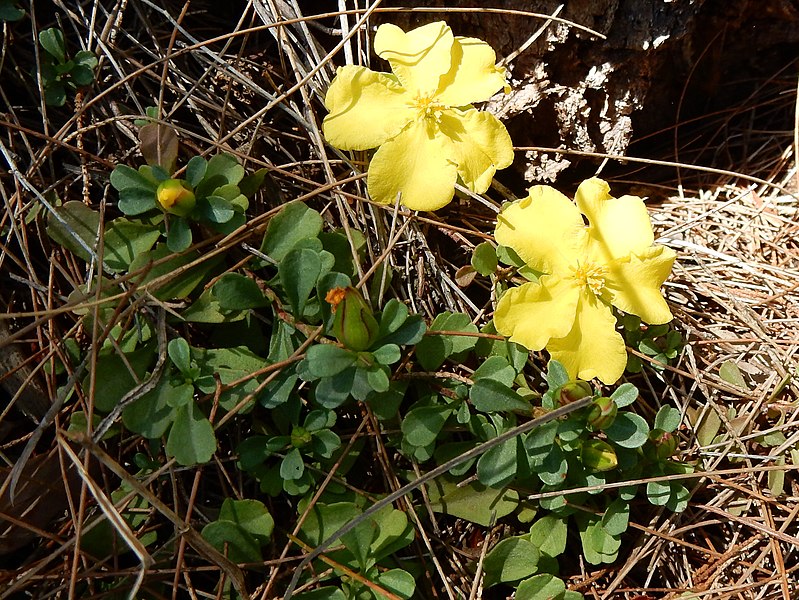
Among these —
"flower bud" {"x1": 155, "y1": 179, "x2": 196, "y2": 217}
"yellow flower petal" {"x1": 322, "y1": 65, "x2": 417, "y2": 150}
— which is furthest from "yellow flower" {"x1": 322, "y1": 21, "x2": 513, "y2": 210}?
"flower bud" {"x1": 155, "y1": 179, "x2": 196, "y2": 217}

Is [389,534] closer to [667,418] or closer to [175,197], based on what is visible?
[667,418]

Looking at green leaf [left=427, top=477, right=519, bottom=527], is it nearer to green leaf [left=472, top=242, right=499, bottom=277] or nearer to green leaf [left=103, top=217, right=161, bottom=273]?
green leaf [left=472, top=242, right=499, bottom=277]

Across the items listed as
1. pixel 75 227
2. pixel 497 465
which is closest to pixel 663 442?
pixel 497 465

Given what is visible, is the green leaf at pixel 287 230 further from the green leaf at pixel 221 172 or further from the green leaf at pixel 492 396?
the green leaf at pixel 492 396

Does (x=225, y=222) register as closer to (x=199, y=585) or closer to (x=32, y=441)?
(x=32, y=441)

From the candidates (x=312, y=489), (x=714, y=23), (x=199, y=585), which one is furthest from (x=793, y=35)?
(x=199, y=585)

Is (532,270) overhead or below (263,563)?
overhead
